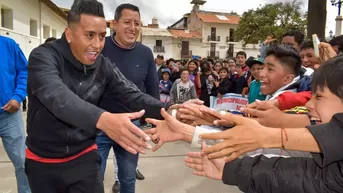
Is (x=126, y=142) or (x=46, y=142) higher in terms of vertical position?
(x=126, y=142)

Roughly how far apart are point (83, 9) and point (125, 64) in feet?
3.42

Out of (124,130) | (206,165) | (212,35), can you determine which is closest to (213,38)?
(212,35)

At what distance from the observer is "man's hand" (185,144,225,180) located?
1.44 metres

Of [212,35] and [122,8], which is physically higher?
[212,35]

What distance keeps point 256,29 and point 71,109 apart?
34170mm

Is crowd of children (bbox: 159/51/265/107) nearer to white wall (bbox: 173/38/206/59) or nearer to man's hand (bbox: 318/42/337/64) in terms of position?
man's hand (bbox: 318/42/337/64)

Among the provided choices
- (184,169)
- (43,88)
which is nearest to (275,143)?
(43,88)

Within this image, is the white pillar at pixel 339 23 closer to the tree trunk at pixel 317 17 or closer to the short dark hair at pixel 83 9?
the tree trunk at pixel 317 17

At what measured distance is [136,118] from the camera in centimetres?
137

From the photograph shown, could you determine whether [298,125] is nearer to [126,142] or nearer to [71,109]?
[126,142]

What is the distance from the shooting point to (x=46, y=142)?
1.82 meters

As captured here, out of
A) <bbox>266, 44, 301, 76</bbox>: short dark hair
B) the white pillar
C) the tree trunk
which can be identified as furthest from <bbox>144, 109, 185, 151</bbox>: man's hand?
the white pillar

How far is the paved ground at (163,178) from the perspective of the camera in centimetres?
350

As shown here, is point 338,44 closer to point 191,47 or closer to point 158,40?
point 158,40
